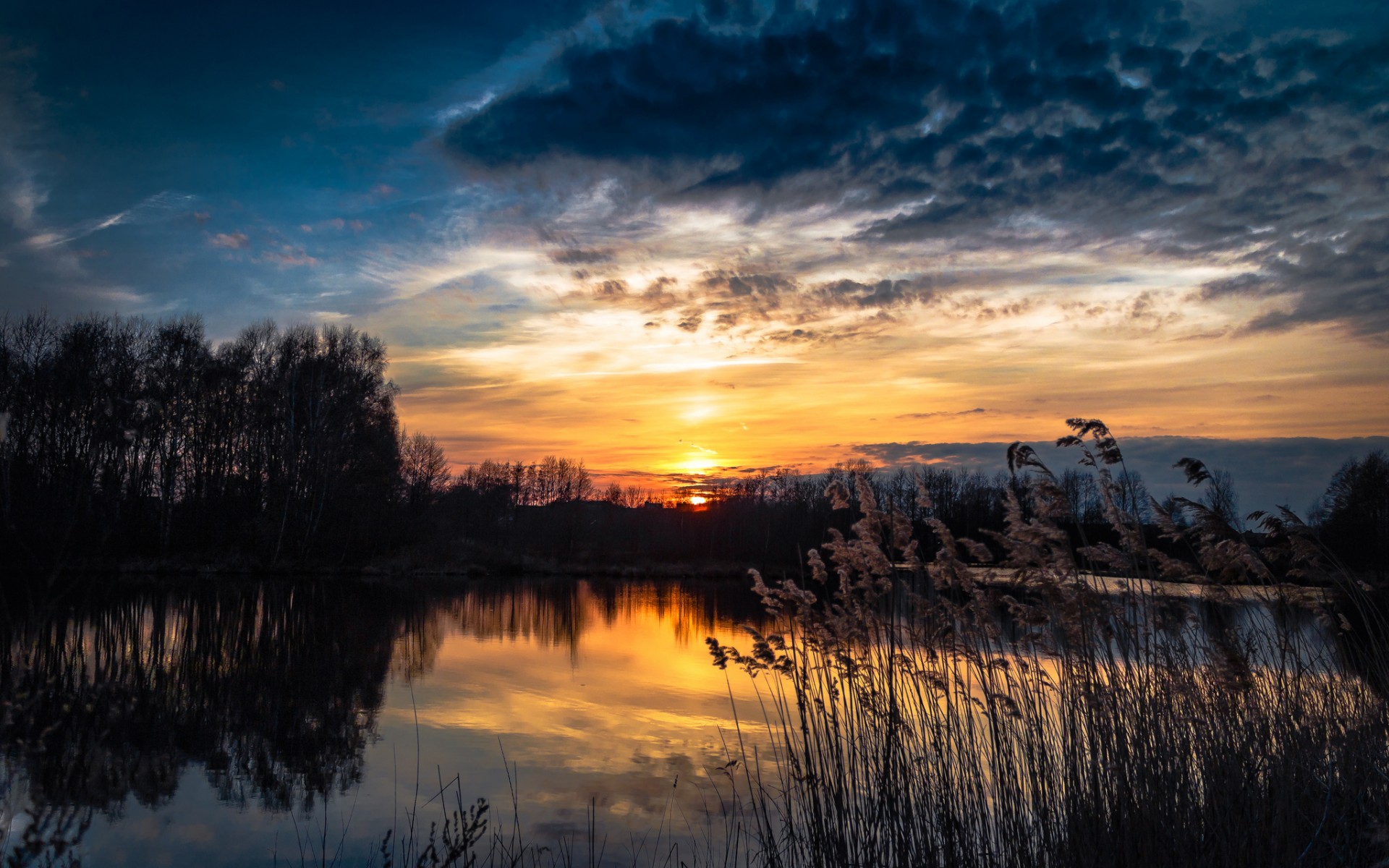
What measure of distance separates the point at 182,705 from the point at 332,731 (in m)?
2.53

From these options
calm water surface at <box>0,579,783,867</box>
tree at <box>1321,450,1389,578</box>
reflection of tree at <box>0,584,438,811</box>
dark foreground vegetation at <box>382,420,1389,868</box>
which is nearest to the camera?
dark foreground vegetation at <box>382,420,1389,868</box>

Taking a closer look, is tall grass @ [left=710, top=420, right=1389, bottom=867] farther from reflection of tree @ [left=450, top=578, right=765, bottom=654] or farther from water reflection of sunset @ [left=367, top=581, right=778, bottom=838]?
reflection of tree @ [left=450, top=578, right=765, bottom=654]

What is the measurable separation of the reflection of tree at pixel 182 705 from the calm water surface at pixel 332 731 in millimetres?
41

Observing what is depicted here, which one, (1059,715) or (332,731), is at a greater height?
(1059,715)

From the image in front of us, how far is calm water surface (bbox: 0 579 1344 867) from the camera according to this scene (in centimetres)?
717

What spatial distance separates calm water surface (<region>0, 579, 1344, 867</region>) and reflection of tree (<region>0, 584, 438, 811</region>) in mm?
41

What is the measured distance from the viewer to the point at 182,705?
37.2 feet

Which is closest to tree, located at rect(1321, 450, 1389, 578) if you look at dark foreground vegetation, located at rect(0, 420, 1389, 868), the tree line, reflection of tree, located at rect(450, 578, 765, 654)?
dark foreground vegetation, located at rect(0, 420, 1389, 868)

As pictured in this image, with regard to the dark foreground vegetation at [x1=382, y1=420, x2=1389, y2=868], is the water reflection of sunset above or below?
below

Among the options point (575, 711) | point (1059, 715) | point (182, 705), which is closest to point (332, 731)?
point (182, 705)

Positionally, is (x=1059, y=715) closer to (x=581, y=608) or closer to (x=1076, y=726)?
(x=1076, y=726)

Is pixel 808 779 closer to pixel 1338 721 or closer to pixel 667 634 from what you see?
pixel 1338 721

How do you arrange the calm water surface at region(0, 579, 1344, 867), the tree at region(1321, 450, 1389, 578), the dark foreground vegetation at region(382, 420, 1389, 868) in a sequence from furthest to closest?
1. the tree at region(1321, 450, 1389, 578)
2. the calm water surface at region(0, 579, 1344, 867)
3. the dark foreground vegetation at region(382, 420, 1389, 868)

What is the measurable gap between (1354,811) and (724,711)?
937cm
